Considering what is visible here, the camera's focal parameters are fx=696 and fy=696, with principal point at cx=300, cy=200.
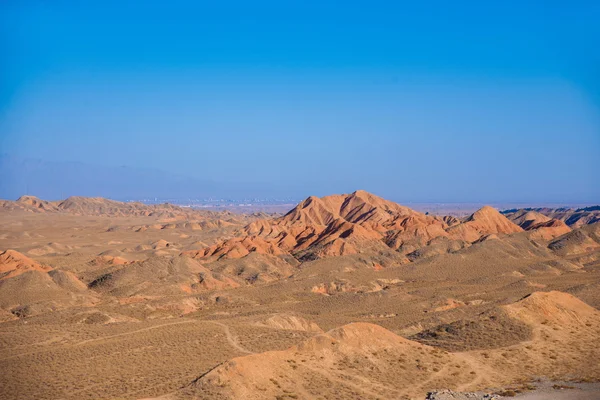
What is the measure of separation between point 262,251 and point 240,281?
19692 mm

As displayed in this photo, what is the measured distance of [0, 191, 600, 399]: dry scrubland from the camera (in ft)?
137

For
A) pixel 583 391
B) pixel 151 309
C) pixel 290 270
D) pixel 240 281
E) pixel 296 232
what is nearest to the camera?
pixel 583 391

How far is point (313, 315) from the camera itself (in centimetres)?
7950

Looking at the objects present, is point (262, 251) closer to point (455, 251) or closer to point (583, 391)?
point (455, 251)

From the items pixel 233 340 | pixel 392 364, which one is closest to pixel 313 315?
pixel 233 340

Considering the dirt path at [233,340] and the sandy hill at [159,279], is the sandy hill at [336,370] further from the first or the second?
the sandy hill at [159,279]

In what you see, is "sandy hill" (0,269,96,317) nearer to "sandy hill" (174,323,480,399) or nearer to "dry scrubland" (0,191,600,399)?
"dry scrubland" (0,191,600,399)

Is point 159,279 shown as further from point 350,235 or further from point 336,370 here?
point 336,370

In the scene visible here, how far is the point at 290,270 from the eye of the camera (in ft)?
396

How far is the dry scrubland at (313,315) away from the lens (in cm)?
4184

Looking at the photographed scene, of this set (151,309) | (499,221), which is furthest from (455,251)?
(151,309)

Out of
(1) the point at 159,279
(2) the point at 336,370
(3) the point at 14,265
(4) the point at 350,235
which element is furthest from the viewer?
(4) the point at 350,235

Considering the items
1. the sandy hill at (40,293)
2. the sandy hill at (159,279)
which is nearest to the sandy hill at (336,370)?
the sandy hill at (40,293)

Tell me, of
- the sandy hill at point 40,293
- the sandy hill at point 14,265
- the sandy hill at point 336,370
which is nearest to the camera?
the sandy hill at point 336,370
